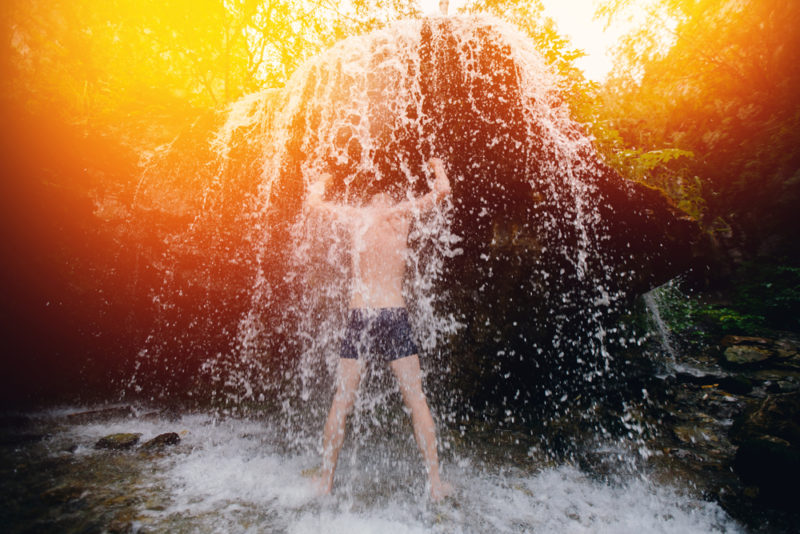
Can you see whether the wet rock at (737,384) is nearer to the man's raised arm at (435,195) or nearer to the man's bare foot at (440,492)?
the man's bare foot at (440,492)

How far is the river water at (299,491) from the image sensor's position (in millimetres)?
2533

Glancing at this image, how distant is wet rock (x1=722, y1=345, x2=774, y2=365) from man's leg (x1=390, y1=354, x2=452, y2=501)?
24.5ft

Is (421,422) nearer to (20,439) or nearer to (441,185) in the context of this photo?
(441,185)

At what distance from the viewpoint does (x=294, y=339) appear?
5082 mm

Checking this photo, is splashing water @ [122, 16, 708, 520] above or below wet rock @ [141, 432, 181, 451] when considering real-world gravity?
above

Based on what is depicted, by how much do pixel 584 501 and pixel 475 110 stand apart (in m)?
4.12

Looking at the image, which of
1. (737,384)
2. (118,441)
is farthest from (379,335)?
(737,384)

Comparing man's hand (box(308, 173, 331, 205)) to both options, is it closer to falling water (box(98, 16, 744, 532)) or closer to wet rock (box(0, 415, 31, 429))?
falling water (box(98, 16, 744, 532))

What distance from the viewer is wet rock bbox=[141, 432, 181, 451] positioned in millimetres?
3793

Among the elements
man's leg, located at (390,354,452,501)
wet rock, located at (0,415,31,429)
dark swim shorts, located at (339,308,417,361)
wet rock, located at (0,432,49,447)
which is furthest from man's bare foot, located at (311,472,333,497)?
wet rock, located at (0,415,31,429)

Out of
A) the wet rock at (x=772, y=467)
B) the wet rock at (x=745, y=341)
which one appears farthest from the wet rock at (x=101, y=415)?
the wet rock at (x=745, y=341)

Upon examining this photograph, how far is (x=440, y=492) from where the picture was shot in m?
2.92

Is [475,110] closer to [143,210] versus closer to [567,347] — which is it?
[567,347]

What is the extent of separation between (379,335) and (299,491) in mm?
1539
